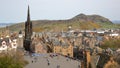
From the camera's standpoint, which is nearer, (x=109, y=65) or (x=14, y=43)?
(x=109, y=65)

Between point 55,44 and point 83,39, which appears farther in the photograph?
point 83,39

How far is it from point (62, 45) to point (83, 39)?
1787 inches

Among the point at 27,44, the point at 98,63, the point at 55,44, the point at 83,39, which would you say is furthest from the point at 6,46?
the point at 98,63

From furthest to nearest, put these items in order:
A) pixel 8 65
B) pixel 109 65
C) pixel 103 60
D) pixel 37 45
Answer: pixel 37 45
pixel 8 65
pixel 103 60
pixel 109 65

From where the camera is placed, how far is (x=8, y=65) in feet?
224

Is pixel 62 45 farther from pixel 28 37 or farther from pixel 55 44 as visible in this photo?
pixel 28 37

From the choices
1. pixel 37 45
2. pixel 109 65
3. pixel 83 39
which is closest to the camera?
pixel 109 65

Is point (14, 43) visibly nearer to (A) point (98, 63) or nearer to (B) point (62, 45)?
(B) point (62, 45)

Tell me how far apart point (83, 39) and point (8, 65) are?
99.9m

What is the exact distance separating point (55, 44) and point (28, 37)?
914 centimetres

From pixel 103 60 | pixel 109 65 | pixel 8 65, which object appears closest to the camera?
pixel 109 65

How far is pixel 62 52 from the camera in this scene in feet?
397

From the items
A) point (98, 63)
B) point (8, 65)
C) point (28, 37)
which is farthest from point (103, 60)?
point (28, 37)

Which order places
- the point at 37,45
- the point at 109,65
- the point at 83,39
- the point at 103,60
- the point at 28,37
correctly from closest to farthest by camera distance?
1. the point at 109,65
2. the point at 103,60
3. the point at 37,45
4. the point at 28,37
5. the point at 83,39
